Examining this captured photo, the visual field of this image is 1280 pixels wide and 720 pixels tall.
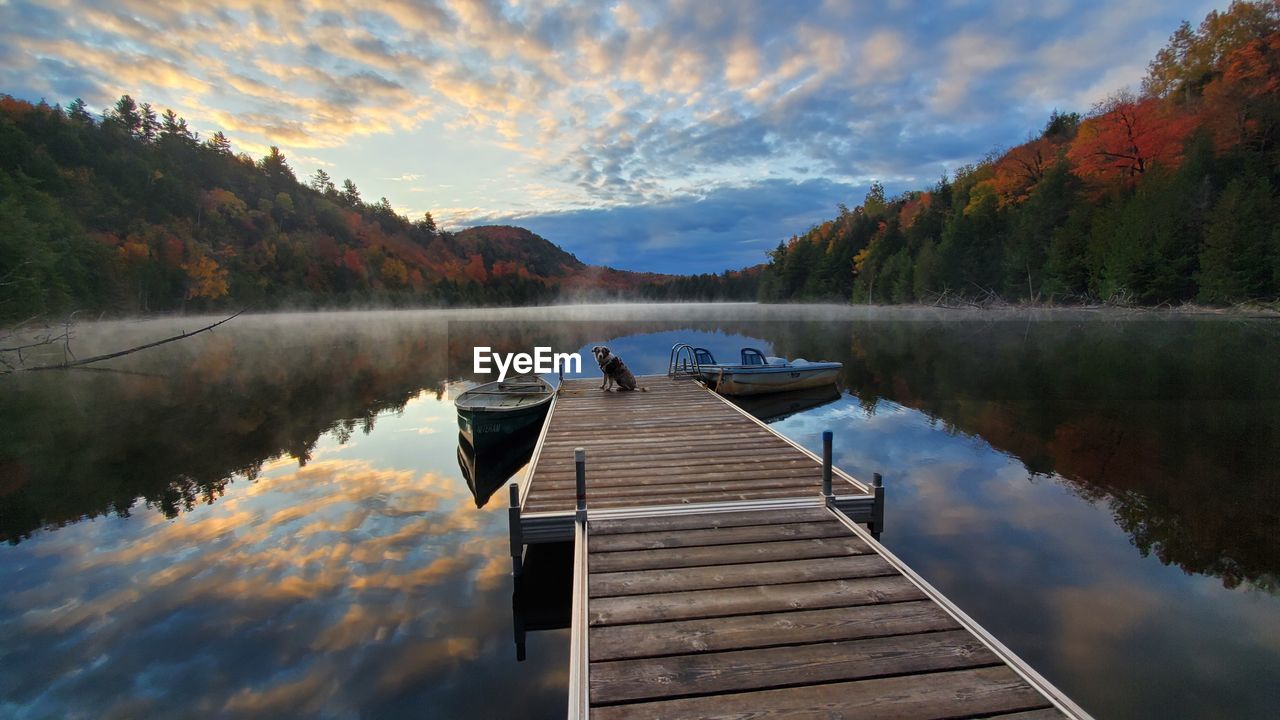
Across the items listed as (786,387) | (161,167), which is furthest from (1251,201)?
(161,167)

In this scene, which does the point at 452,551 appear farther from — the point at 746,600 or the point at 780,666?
the point at 780,666

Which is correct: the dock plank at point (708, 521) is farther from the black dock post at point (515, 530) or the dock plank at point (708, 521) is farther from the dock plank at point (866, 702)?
the dock plank at point (866, 702)

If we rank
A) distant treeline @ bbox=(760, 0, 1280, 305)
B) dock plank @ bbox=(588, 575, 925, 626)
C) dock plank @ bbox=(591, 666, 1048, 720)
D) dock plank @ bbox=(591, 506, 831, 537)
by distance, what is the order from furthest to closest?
distant treeline @ bbox=(760, 0, 1280, 305)
dock plank @ bbox=(591, 506, 831, 537)
dock plank @ bbox=(588, 575, 925, 626)
dock plank @ bbox=(591, 666, 1048, 720)

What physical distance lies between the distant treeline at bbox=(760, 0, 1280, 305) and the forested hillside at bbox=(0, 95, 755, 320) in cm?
7281

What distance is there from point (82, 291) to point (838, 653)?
3156 inches

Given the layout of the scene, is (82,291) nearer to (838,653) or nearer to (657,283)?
(838,653)

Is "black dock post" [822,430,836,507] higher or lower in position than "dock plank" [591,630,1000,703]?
higher

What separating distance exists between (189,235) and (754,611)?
116 m

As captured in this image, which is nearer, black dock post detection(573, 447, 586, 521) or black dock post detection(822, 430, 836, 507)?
black dock post detection(573, 447, 586, 521)

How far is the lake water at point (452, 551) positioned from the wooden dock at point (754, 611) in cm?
132

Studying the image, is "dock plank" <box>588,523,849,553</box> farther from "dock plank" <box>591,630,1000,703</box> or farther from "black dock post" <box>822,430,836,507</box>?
"dock plank" <box>591,630,1000,703</box>

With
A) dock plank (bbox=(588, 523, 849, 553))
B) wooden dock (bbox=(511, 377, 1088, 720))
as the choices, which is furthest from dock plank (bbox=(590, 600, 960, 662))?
dock plank (bbox=(588, 523, 849, 553))

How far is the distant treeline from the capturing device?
36062mm

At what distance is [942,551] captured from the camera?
23.4 feet
